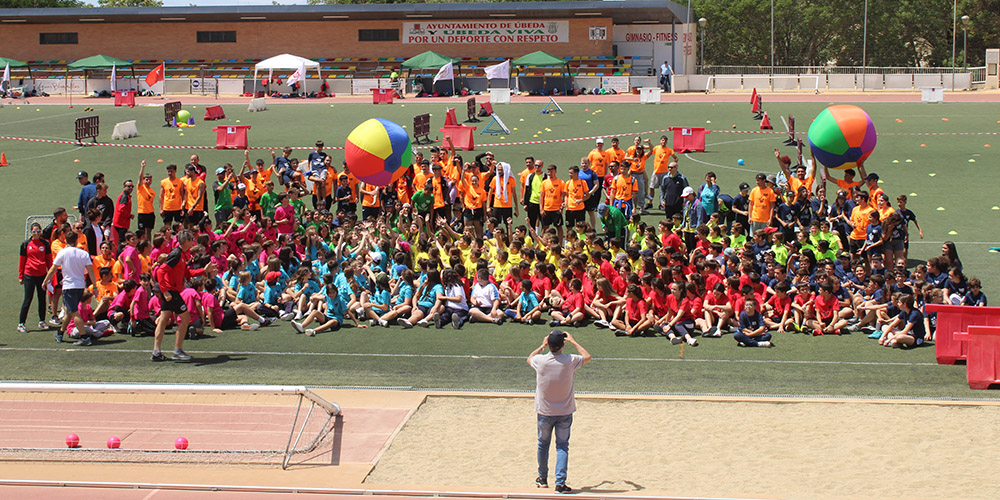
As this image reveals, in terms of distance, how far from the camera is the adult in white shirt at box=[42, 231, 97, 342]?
44.7 feet

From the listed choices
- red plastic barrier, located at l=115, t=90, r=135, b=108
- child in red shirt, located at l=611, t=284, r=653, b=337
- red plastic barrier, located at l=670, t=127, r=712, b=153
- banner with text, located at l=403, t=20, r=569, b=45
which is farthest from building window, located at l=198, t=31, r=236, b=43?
child in red shirt, located at l=611, t=284, r=653, b=337

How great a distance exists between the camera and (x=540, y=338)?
46.6ft

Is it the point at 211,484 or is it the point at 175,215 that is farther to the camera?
the point at 175,215

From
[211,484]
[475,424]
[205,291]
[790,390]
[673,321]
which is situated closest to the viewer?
[211,484]

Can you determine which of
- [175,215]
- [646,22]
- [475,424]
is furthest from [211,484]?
[646,22]

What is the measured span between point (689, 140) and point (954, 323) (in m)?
19.0

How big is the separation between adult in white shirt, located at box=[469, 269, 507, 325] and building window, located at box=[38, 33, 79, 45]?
62.8m

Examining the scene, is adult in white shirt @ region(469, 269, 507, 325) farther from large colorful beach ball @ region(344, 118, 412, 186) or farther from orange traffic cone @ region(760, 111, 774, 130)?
orange traffic cone @ region(760, 111, 774, 130)

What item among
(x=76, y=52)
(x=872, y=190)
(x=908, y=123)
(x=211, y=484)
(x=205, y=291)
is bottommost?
(x=211, y=484)

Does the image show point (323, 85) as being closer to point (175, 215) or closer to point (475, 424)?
point (175, 215)

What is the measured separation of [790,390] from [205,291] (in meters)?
8.41

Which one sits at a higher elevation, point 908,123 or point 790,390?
point 908,123

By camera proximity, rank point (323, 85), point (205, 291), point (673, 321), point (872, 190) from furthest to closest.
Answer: point (323, 85), point (872, 190), point (205, 291), point (673, 321)

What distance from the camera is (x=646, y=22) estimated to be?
65250mm
